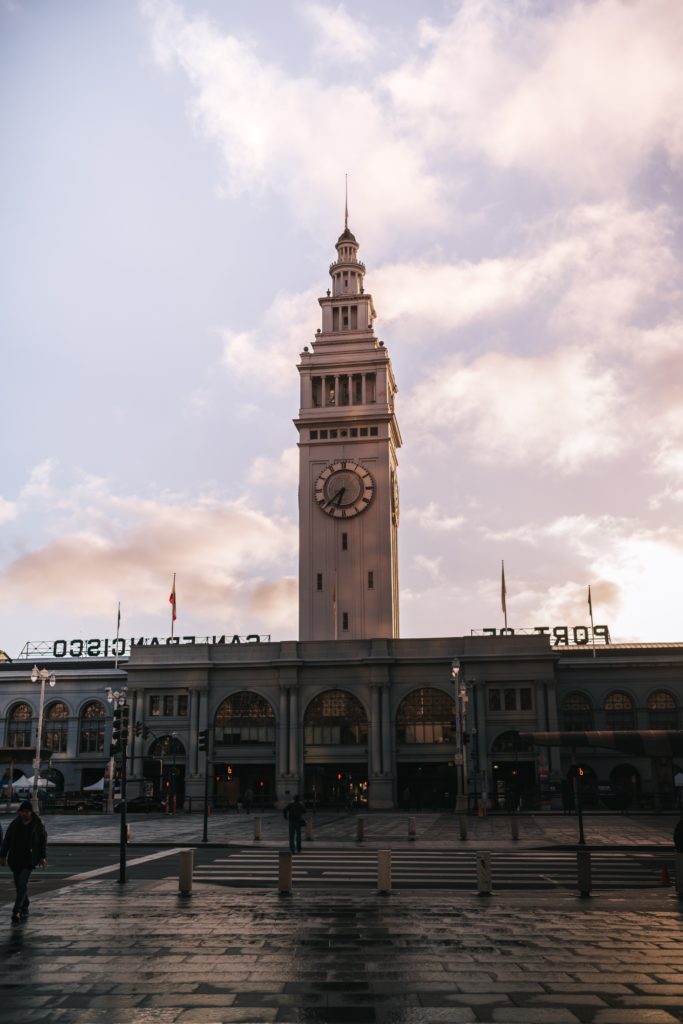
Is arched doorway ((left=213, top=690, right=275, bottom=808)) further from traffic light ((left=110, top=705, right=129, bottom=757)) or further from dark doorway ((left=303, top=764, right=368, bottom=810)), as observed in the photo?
traffic light ((left=110, top=705, right=129, bottom=757))

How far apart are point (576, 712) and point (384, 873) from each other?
59506 millimetres

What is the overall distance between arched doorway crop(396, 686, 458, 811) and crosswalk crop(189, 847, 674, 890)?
36.3 meters

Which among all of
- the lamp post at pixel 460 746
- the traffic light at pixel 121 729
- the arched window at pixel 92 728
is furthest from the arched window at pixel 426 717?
the traffic light at pixel 121 729

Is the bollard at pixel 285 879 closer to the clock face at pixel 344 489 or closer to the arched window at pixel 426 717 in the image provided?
the arched window at pixel 426 717

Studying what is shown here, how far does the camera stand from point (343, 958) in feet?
51.1

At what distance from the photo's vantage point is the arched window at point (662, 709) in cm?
7762

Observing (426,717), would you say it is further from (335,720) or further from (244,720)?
(244,720)

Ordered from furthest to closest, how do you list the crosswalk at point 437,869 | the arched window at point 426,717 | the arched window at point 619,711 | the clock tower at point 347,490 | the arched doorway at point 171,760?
the clock tower at point 347,490, the arched window at point 619,711, the arched doorway at point 171,760, the arched window at point 426,717, the crosswalk at point 437,869

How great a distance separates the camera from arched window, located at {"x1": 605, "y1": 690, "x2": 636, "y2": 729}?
257 feet

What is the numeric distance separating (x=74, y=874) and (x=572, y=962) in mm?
18170

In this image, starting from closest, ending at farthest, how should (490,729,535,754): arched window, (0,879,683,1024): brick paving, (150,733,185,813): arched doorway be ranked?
(0,879,683,1024): brick paving < (490,729,535,754): arched window < (150,733,185,813): arched doorway

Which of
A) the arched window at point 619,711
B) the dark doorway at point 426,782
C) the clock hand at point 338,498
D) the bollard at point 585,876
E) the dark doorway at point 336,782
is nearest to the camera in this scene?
the bollard at point 585,876

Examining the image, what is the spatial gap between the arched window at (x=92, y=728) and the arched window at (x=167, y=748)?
39.5 ft

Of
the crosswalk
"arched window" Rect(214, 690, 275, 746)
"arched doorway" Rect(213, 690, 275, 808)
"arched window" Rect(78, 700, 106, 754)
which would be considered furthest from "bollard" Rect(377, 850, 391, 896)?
"arched window" Rect(78, 700, 106, 754)
